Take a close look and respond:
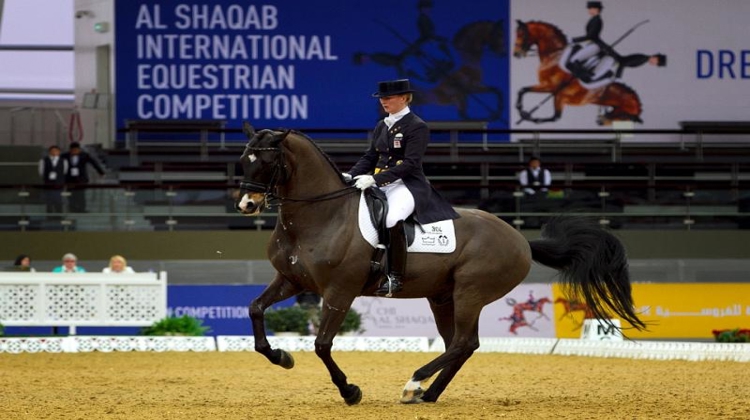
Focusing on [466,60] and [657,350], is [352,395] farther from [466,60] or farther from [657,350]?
[466,60]

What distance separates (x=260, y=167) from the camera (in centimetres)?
844

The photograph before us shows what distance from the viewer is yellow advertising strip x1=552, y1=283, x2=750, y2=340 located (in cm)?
1852

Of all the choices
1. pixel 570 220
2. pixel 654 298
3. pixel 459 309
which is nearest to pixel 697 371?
pixel 570 220

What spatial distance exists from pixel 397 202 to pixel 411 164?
1.04 feet

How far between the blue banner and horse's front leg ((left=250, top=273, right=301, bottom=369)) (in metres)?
16.9

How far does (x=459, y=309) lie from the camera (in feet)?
30.0

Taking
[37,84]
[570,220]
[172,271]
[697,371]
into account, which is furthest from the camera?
[37,84]

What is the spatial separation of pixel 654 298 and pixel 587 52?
30.8 ft

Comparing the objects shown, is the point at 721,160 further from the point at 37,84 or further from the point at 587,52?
the point at 37,84

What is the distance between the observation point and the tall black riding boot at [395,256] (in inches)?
349

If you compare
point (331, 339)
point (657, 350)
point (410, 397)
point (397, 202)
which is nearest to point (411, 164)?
point (397, 202)

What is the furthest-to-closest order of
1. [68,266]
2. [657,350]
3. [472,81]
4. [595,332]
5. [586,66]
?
1. [586,66]
2. [472,81]
3. [68,266]
4. [595,332]
5. [657,350]

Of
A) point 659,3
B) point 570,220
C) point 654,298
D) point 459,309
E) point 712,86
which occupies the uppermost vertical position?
point 659,3

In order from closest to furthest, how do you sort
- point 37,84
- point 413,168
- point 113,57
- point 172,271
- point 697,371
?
point 413,168 → point 697,371 → point 172,271 → point 113,57 → point 37,84
